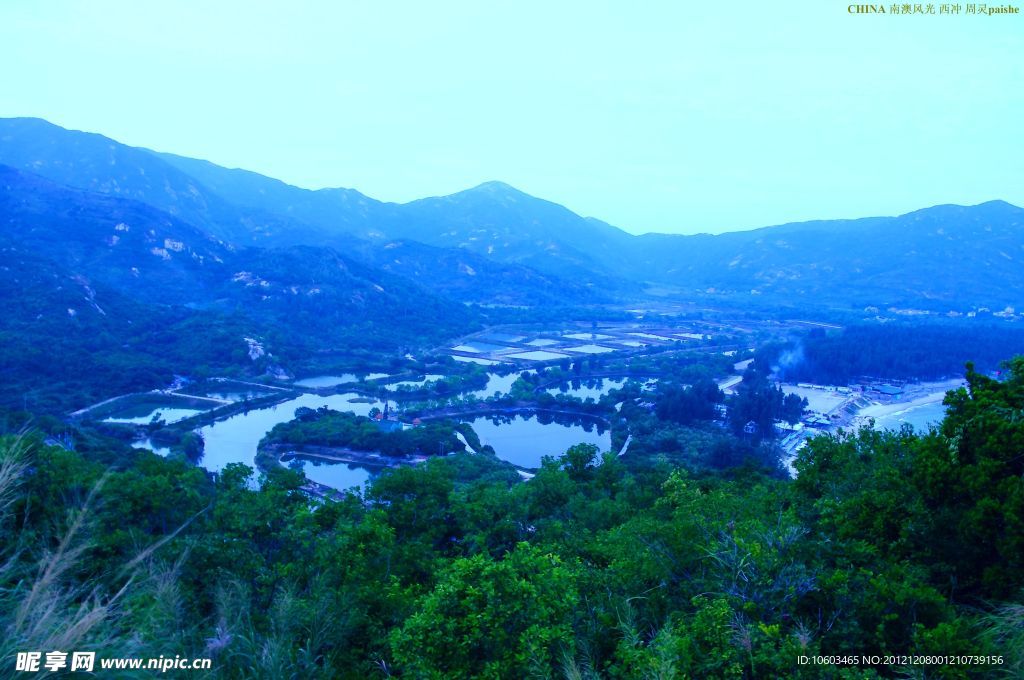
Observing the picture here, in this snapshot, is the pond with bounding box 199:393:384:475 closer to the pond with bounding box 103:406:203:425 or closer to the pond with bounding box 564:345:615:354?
the pond with bounding box 103:406:203:425

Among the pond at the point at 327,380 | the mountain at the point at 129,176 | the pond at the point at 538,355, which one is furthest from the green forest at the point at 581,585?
the mountain at the point at 129,176

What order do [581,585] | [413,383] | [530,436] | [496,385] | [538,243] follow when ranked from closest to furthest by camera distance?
[581,585] → [530,436] → [413,383] → [496,385] → [538,243]

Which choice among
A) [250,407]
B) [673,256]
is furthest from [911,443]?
[673,256]

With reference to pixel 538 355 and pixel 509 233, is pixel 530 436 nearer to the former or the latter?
pixel 538 355

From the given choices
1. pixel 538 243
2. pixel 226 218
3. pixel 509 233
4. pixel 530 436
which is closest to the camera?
pixel 530 436

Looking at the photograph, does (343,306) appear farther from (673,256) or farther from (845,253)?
(673,256)

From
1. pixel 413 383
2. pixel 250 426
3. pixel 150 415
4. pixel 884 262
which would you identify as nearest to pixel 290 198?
pixel 413 383
